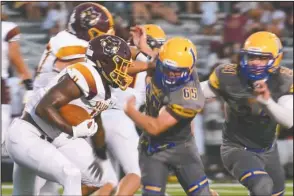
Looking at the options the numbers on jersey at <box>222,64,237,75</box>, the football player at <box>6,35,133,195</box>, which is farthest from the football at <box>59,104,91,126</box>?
the numbers on jersey at <box>222,64,237,75</box>

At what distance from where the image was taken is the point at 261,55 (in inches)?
269

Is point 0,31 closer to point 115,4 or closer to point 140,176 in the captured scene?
point 140,176

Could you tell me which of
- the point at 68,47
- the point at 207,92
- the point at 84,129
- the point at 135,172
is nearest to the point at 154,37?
the point at 68,47

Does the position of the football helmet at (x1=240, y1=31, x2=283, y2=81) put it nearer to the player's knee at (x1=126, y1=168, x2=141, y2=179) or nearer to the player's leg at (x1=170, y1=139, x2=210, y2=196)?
the player's leg at (x1=170, y1=139, x2=210, y2=196)

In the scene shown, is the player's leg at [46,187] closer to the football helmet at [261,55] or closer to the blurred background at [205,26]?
the football helmet at [261,55]

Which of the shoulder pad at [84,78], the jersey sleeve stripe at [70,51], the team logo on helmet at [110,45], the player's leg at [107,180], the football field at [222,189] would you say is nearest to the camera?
the shoulder pad at [84,78]

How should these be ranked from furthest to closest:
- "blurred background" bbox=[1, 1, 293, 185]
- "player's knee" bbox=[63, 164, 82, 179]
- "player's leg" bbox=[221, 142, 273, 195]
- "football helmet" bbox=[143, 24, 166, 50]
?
"blurred background" bbox=[1, 1, 293, 185], "football helmet" bbox=[143, 24, 166, 50], "player's leg" bbox=[221, 142, 273, 195], "player's knee" bbox=[63, 164, 82, 179]

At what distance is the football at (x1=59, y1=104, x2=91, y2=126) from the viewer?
6.46 metres

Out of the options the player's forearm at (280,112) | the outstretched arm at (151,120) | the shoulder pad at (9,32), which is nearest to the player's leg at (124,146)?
the outstretched arm at (151,120)

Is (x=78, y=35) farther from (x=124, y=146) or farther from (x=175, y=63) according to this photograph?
(x=175, y=63)

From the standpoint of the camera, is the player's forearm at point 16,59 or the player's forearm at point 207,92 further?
the player's forearm at point 16,59

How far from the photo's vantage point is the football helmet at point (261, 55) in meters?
6.81

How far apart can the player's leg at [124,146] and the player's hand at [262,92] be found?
1.26 m

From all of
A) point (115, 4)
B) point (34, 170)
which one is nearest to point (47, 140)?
point (34, 170)
